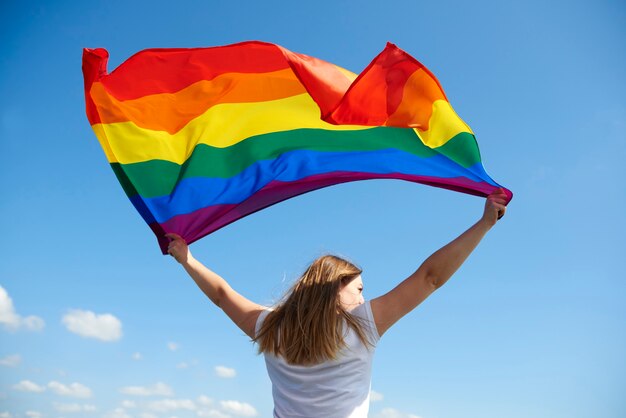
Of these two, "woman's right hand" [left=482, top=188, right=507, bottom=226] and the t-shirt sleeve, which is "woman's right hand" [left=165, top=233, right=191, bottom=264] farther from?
"woman's right hand" [left=482, top=188, right=507, bottom=226]

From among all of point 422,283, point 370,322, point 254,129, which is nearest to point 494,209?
point 422,283

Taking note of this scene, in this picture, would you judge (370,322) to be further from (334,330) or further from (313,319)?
(313,319)

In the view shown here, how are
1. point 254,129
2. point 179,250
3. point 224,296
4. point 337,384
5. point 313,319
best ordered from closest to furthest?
point 337,384 → point 313,319 → point 224,296 → point 179,250 → point 254,129

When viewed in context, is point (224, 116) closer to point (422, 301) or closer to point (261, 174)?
point (261, 174)

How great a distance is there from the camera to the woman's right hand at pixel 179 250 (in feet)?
14.6

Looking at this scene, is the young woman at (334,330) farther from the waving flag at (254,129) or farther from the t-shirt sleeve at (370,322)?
the waving flag at (254,129)

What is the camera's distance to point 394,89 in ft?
17.6

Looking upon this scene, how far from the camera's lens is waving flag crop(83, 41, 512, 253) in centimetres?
512

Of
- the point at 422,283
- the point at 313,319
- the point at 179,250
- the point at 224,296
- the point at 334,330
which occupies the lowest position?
the point at 334,330

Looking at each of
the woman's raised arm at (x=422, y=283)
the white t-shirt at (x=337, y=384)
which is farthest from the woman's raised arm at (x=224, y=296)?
the woman's raised arm at (x=422, y=283)

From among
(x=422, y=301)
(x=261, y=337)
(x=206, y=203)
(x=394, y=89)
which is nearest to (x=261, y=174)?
(x=206, y=203)

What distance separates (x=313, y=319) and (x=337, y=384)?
0.41 m

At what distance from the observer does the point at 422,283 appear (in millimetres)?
3297

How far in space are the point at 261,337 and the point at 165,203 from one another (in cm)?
217
